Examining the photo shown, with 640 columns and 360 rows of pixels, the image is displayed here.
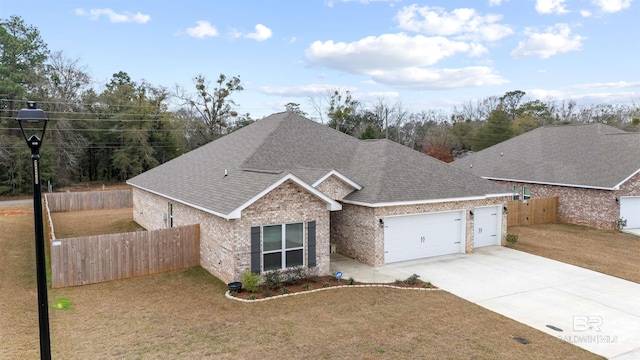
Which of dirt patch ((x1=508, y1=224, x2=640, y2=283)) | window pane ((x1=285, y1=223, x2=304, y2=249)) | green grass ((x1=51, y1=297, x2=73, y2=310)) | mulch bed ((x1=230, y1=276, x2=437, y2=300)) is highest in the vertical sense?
window pane ((x1=285, y1=223, x2=304, y2=249))

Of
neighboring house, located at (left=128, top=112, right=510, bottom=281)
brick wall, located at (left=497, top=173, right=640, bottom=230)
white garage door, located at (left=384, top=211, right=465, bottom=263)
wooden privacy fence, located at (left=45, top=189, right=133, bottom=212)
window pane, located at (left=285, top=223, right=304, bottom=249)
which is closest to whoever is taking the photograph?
neighboring house, located at (left=128, top=112, right=510, bottom=281)

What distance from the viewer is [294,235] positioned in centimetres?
1312

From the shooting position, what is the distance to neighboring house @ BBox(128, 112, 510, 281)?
1262 centimetres

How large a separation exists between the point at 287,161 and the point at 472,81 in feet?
116

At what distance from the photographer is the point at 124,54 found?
30281 mm

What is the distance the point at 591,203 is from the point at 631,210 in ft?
6.50

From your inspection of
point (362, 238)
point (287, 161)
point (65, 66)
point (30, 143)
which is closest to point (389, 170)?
point (362, 238)

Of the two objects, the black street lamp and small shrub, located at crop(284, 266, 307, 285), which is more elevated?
the black street lamp

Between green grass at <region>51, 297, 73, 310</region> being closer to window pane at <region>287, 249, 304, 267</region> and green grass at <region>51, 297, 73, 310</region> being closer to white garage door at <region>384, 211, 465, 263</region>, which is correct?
window pane at <region>287, 249, 304, 267</region>

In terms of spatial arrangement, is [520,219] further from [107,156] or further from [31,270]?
[107,156]

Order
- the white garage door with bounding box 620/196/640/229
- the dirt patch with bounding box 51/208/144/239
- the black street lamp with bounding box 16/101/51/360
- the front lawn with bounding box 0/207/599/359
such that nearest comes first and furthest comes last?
1. the black street lamp with bounding box 16/101/51/360
2. the front lawn with bounding box 0/207/599/359
3. the dirt patch with bounding box 51/208/144/239
4. the white garage door with bounding box 620/196/640/229

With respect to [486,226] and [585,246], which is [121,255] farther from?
[585,246]

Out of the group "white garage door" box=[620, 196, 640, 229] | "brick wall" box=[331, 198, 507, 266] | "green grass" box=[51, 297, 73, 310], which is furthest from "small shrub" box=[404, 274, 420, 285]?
"white garage door" box=[620, 196, 640, 229]

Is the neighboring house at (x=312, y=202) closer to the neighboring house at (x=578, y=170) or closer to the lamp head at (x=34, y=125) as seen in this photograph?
the lamp head at (x=34, y=125)
